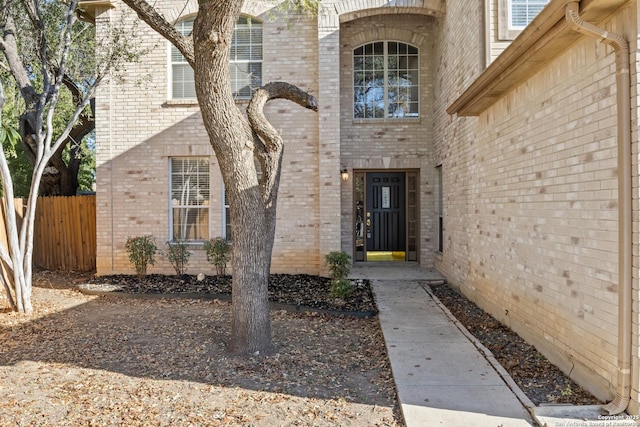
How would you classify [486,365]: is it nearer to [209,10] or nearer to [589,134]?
[589,134]

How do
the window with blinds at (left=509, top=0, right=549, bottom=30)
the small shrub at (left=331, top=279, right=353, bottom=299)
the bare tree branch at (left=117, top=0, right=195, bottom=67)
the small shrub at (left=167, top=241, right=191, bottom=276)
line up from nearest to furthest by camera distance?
the bare tree branch at (left=117, top=0, right=195, bottom=67) < the window with blinds at (left=509, top=0, right=549, bottom=30) < the small shrub at (left=331, top=279, right=353, bottom=299) < the small shrub at (left=167, top=241, right=191, bottom=276)

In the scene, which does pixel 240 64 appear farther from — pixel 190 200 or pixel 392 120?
pixel 392 120

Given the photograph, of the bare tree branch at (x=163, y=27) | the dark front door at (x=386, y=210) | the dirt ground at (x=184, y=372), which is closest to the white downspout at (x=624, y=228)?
the dirt ground at (x=184, y=372)

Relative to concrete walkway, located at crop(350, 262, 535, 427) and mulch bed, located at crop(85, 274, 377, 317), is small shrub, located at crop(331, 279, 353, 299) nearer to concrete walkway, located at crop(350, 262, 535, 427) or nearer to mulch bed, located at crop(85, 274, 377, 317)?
mulch bed, located at crop(85, 274, 377, 317)

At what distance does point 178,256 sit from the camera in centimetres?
959

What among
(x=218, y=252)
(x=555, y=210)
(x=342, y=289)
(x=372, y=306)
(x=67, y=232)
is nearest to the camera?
(x=555, y=210)

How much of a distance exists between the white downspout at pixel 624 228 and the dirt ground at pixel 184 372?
1.70m

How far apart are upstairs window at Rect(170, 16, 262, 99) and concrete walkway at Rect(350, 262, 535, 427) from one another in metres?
5.58

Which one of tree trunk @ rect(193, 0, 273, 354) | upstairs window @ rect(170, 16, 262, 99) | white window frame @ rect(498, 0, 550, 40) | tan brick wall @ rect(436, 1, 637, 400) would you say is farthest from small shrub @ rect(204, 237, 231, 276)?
white window frame @ rect(498, 0, 550, 40)

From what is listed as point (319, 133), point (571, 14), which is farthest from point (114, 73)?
point (571, 14)

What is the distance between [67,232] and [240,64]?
5.97 meters

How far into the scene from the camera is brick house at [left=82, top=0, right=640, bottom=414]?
4270mm

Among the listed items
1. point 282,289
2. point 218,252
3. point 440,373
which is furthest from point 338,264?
point 440,373

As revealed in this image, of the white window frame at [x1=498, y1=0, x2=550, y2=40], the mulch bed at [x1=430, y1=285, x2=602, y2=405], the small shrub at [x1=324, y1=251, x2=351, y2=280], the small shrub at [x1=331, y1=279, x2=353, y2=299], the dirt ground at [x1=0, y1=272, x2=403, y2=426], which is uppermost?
the white window frame at [x1=498, y1=0, x2=550, y2=40]
